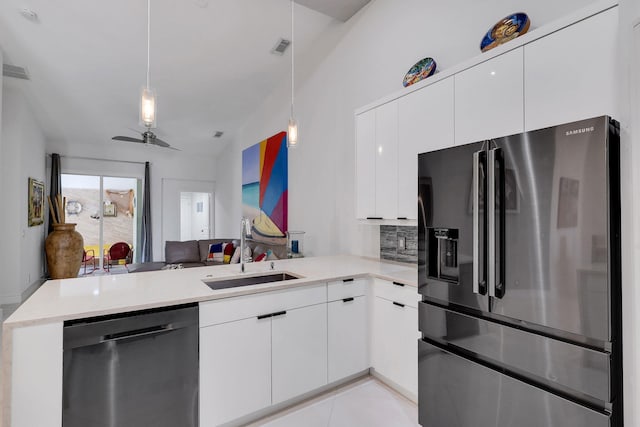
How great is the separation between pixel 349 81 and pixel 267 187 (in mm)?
2409

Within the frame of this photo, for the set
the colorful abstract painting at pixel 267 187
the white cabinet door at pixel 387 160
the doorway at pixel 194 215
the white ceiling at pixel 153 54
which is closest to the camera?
the white cabinet door at pixel 387 160

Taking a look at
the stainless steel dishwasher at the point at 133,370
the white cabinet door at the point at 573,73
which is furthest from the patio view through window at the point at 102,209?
the white cabinet door at the point at 573,73

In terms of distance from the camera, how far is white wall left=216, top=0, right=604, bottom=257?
2.42 metres

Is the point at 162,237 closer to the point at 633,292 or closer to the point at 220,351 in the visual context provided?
the point at 220,351

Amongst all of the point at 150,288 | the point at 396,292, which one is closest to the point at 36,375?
the point at 150,288

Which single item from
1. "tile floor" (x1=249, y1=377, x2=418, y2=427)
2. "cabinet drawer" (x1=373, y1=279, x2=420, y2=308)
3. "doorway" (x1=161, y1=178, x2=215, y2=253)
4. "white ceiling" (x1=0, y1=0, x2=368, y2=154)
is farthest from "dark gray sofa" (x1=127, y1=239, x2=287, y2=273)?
"tile floor" (x1=249, y1=377, x2=418, y2=427)

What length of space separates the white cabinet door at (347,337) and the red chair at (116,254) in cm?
598

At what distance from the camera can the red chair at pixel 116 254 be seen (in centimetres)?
638

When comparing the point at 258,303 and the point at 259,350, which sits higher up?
the point at 258,303

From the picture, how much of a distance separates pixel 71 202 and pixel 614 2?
8287 mm

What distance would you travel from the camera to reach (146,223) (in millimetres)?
6906

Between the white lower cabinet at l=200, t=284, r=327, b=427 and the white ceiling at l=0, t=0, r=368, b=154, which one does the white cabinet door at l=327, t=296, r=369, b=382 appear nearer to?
the white lower cabinet at l=200, t=284, r=327, b=427

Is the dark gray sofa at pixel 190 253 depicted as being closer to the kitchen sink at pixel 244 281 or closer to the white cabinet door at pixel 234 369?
the kitchen sink at pixel 244 281

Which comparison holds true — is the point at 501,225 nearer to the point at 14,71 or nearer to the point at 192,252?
the point at 192,252
